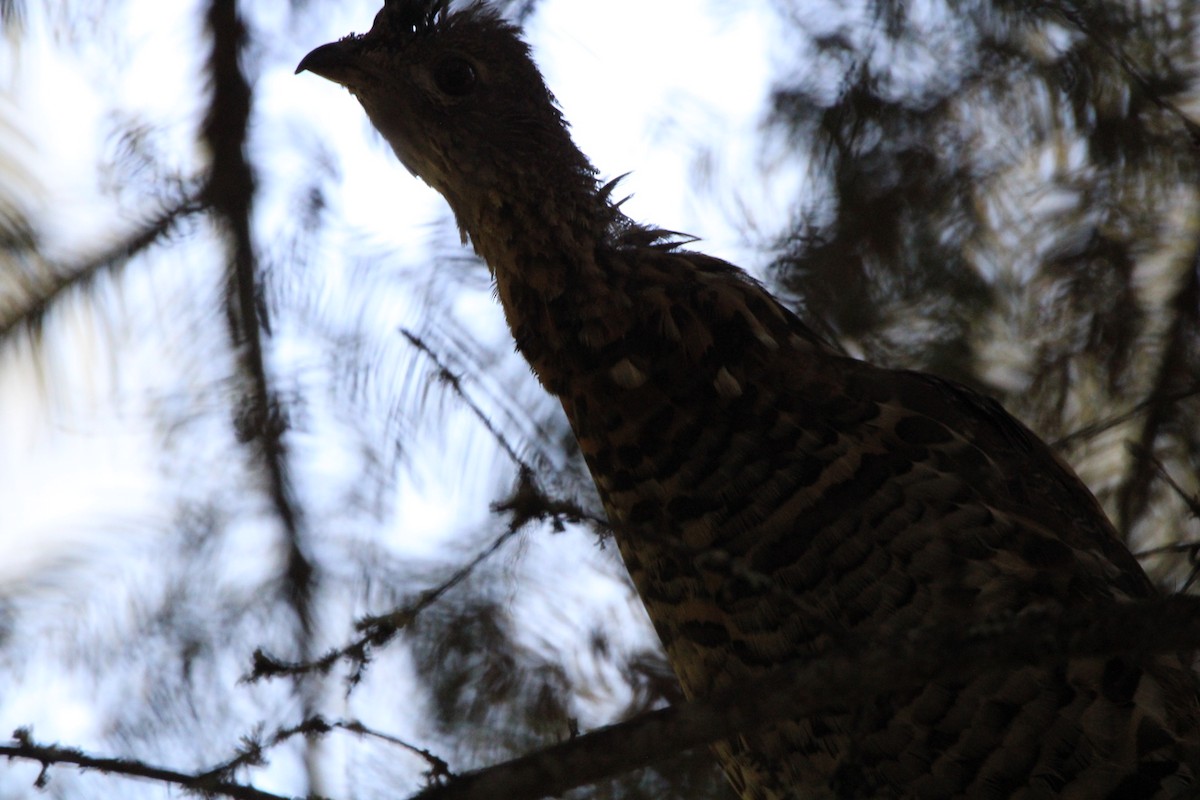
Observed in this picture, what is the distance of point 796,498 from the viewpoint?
6.65 feet

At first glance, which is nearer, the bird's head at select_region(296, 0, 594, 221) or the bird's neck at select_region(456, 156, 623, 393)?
the bird's neck at select_region(456, 156, 623, 393)

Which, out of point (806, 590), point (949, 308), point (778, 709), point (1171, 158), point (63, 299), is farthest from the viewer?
point (949, 308)

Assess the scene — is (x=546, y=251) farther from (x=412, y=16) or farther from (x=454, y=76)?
(x=412, y=16)

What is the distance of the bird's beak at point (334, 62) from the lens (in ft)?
8.20

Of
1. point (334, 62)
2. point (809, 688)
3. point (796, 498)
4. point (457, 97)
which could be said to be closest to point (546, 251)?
point (457, 97)

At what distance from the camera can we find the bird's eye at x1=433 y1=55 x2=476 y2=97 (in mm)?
2645

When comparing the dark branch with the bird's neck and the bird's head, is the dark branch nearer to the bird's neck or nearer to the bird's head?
the bird's neck

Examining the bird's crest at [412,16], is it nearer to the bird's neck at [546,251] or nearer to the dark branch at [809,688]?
the bird's neck at [546,251]

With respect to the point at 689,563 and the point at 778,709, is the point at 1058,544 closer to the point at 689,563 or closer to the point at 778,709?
the point at 689,563

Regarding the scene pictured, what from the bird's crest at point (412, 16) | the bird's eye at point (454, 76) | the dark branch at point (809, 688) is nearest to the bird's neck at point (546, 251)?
the bird's eye at point (454, 76)

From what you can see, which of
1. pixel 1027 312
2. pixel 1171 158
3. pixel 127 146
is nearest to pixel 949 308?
pixel 1027 312

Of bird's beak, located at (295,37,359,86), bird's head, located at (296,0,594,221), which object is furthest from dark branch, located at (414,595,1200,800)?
bird's beak, located at (295,37,359,86)

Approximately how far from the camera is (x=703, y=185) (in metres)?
2.80

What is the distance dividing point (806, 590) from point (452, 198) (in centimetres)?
116
